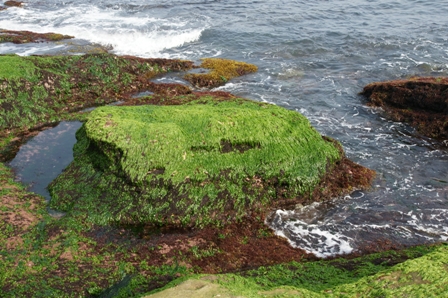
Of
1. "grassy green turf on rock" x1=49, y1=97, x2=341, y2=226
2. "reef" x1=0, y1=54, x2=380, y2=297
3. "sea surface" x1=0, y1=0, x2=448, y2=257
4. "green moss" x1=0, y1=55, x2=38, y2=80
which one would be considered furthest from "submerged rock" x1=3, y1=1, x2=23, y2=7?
"grassy green turf on rock" x1=49, y1=97, x2=341, y2=226

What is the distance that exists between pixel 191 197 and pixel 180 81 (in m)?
11.7

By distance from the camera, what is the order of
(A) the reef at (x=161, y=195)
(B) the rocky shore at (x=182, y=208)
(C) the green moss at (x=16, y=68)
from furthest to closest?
(C) the green moss at (x=16, y=68) → (A) the reef at (x=161, y=195) → (B) the rocky shore at (x=182, y=208)

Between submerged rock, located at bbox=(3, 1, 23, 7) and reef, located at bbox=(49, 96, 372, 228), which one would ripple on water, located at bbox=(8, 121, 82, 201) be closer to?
reef, located at bbox=(49, 96, 372, 228)

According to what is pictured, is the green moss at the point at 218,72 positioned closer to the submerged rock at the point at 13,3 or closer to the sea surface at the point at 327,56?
the sea surface at the point at 327,56

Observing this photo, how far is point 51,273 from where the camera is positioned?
946cm

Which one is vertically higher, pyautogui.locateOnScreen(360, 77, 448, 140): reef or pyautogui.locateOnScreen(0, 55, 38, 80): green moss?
pyautogui.locateOnScreen(0, 55, 38, 80): green moss

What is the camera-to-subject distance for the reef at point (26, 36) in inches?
1120

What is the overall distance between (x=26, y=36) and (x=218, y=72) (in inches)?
649

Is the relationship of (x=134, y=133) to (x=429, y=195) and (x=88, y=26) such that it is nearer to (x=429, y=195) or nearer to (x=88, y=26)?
(x=429, y=195)

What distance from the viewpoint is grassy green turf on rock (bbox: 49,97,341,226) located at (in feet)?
39.1

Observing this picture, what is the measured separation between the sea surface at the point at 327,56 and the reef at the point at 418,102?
577 millimetres

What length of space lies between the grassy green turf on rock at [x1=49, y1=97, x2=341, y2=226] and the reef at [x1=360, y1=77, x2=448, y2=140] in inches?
253

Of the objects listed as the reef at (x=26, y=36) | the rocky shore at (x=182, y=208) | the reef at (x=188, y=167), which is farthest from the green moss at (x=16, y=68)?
the reef at (x=26, y=36)

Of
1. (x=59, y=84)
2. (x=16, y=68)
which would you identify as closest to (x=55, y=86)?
(x=59, y=84)
